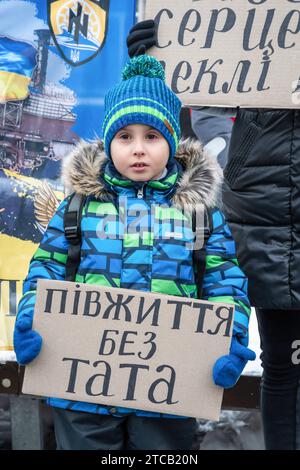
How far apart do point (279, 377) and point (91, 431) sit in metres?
0.82

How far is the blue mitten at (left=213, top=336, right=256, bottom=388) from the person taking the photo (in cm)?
196

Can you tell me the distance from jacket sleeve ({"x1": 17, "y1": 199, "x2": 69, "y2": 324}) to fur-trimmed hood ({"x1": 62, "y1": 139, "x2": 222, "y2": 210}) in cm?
13

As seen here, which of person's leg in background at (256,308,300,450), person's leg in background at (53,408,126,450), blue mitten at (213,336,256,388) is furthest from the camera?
person's leg in background at (256,308,300,450)

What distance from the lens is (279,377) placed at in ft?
8.52

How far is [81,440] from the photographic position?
208 centimetres

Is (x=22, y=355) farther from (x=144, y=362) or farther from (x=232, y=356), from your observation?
(x=232, y=356)

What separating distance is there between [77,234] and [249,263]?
0.66 metres

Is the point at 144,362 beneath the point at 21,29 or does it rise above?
beneath

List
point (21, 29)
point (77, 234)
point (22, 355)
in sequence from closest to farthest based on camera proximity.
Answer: point (22, 355) < point (77, 234) < point (21, 29)

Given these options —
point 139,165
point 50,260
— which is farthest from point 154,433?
point 139,165

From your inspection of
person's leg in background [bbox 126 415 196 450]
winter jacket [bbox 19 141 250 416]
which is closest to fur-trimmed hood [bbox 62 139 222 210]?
winter jacket [bbox 19 141 250 416]

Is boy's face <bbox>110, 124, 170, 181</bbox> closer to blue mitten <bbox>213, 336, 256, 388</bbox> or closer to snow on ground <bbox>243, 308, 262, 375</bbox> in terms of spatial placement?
blue mitten <bbox>213, 336, 256, 388</bbox>

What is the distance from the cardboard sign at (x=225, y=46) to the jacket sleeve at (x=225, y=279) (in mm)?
541

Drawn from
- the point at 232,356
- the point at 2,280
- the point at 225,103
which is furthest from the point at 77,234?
the point at 2,280
